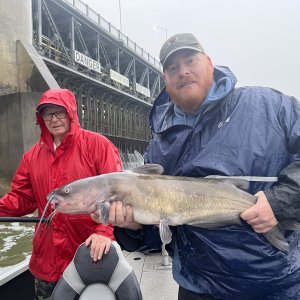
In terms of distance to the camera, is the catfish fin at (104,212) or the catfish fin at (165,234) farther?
the catfish fin at (104,212)

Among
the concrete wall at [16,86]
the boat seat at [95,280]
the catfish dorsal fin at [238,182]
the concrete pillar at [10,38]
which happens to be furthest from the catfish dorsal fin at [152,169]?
the concrete pillar at [10,38]

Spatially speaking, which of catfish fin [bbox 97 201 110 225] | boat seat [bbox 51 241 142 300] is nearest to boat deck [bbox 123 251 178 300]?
boat seat [bbox 51 241 142 300]

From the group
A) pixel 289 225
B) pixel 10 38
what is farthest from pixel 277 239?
pixel 10 38

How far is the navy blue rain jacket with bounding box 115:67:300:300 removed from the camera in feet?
6.20

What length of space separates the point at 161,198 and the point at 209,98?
2.20 ft

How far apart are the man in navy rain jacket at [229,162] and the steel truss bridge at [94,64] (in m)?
18.5

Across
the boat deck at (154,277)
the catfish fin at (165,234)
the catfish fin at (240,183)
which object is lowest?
the boat deck at (154,277)

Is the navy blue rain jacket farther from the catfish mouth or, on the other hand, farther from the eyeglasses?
the eyeglasses

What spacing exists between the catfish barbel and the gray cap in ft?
2.34

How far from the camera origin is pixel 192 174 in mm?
2162

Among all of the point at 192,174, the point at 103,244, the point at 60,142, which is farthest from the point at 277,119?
the point at 60,142

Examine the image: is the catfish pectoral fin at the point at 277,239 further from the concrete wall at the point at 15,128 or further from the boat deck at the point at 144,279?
the concrete wall at the point at 15,128

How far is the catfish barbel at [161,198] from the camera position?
2.04 m

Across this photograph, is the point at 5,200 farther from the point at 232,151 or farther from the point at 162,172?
the point at 232,151
